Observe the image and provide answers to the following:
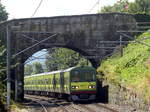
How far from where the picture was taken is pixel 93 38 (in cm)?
3350

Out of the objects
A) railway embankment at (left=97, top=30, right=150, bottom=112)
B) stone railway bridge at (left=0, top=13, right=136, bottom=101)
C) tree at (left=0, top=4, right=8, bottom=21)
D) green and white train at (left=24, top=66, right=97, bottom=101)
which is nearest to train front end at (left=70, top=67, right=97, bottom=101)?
green and white train at (left=24, top=66, right=97, bottom=101)

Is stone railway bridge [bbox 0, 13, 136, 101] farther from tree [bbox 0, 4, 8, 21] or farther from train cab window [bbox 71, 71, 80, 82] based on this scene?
tree [bbox 0, 4, 8, 21]

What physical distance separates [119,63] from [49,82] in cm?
1070

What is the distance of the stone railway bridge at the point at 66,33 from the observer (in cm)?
3259

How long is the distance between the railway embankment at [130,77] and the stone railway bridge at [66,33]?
2575 millimetres

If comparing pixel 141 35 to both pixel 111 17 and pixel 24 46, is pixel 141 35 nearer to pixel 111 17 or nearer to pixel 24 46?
pixel 111 17

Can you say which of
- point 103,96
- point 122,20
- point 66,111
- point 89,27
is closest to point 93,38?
point 89,27

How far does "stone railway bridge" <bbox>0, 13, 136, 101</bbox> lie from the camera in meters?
32.6

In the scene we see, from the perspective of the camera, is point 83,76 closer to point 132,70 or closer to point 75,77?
point 75,77

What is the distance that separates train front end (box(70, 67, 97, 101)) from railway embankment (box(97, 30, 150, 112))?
1232 millimetres

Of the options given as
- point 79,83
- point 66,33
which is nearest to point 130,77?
point 79,83

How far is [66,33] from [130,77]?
1095cm

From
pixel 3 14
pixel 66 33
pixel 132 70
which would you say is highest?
pixel 3 14

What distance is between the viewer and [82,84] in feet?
92.0
